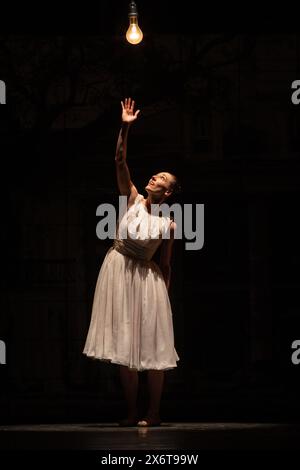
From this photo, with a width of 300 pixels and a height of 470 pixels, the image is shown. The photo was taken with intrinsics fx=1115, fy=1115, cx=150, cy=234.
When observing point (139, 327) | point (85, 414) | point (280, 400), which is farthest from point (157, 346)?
point (280, 400)

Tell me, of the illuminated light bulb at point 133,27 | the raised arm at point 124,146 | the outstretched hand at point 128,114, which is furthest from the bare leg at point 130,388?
the illuminated light bulb at point 133,27

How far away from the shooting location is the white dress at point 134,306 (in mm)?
7000

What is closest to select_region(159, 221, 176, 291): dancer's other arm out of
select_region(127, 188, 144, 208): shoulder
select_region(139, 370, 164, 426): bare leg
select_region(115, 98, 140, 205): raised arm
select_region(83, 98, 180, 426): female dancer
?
select_region(83, 98, 180, 426): female dancer

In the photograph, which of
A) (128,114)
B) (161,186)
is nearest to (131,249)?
(161,186)

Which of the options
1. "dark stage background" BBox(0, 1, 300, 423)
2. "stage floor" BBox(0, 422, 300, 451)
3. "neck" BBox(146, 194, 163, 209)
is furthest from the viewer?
"dark stage background" BBox(0, 1, 300, 423)

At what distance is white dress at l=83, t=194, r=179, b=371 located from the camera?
700cm

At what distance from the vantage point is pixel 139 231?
7.02 meters

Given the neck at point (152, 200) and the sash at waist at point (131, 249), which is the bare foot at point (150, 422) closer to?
the sash at waist at point (131, 249)

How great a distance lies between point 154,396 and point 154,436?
0.70 m

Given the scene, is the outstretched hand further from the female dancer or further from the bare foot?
the bare foot

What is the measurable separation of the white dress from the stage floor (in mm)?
462

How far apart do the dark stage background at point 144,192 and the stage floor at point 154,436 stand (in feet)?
4.76

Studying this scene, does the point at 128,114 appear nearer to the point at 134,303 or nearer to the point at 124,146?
the point at 124,146
